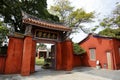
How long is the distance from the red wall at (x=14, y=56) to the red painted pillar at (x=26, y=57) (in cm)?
80

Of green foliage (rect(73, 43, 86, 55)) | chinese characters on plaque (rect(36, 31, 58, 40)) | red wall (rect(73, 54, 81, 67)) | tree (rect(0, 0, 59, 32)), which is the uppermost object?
tree (rect(0, 0, 59, 32))

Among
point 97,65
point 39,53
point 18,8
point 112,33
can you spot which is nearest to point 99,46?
point 97,65

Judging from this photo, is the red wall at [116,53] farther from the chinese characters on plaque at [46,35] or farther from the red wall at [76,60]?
the chinese characters on plaque at [46,35]

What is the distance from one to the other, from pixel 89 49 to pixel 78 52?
1.50 meters

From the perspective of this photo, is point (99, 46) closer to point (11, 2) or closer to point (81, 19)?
point (81, 19)

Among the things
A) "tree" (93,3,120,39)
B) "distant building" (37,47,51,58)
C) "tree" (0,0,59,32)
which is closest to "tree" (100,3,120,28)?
"tree" (93,3,120,39)

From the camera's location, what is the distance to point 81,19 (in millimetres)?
20203

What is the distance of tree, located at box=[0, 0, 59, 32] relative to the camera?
13828 millimetres

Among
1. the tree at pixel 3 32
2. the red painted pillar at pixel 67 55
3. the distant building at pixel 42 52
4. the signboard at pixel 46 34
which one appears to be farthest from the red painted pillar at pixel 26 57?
the distant building at pixel 42 52

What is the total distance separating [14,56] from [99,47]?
30.4 ft

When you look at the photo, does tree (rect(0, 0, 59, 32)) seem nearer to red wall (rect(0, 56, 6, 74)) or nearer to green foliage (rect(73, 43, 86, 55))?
green foliage (rect(73, 43, 86, 55))

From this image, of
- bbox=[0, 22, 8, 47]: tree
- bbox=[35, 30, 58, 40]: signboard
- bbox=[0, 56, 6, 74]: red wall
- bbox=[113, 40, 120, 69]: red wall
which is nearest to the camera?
bbox=[0, 56, 6, 74]: red wall

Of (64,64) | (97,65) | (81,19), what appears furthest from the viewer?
(81,19)

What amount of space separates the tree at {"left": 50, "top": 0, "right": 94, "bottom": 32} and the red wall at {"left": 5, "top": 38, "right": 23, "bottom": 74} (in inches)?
531
